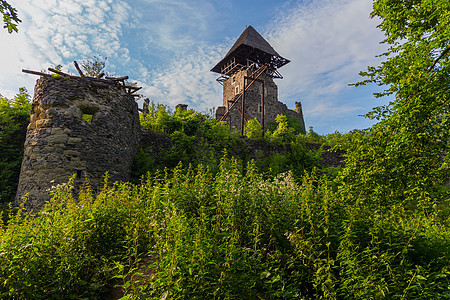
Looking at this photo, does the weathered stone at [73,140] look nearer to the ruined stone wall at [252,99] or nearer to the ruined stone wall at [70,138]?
the ruined stone wall at [70,138]

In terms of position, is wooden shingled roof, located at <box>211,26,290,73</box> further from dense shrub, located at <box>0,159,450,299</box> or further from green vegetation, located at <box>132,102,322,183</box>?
dense shrub, located at <box>0,159,450,299</box>

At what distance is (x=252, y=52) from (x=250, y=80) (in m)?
3.56

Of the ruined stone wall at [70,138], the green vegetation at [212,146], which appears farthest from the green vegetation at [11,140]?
the green vegetation at [212,146]

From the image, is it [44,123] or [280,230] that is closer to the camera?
[280,230]

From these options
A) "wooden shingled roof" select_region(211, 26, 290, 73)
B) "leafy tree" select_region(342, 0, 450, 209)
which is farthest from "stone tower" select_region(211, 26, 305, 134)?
"leafy tree" select_region(342, 0, 450, 209)

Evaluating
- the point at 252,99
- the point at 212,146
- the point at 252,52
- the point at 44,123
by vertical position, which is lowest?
the point at 44,123

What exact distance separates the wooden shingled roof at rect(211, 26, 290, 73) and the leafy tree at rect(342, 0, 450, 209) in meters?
20.1

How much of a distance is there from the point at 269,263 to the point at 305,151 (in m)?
10.4

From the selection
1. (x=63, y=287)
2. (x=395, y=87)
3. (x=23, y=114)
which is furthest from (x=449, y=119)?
(x=23, y=114)

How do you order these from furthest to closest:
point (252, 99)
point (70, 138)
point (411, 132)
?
point (252, 99), point (70, 138), point (411, 132)

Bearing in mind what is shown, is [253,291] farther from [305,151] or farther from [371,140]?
[305,151]

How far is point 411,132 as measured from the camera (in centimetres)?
423

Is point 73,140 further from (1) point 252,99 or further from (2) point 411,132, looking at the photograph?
(1) point 252,99

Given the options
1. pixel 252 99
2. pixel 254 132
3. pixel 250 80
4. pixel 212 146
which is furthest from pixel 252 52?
pixel 212 146
